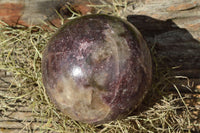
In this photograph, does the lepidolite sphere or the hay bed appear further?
the hay bed

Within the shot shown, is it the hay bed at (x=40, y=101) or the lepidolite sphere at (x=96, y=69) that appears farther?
the hay bed at (x=40, y=101)

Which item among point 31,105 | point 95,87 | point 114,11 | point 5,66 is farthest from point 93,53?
point 5,66

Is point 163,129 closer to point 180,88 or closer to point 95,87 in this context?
point 180,88

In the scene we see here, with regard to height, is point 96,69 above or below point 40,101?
above
